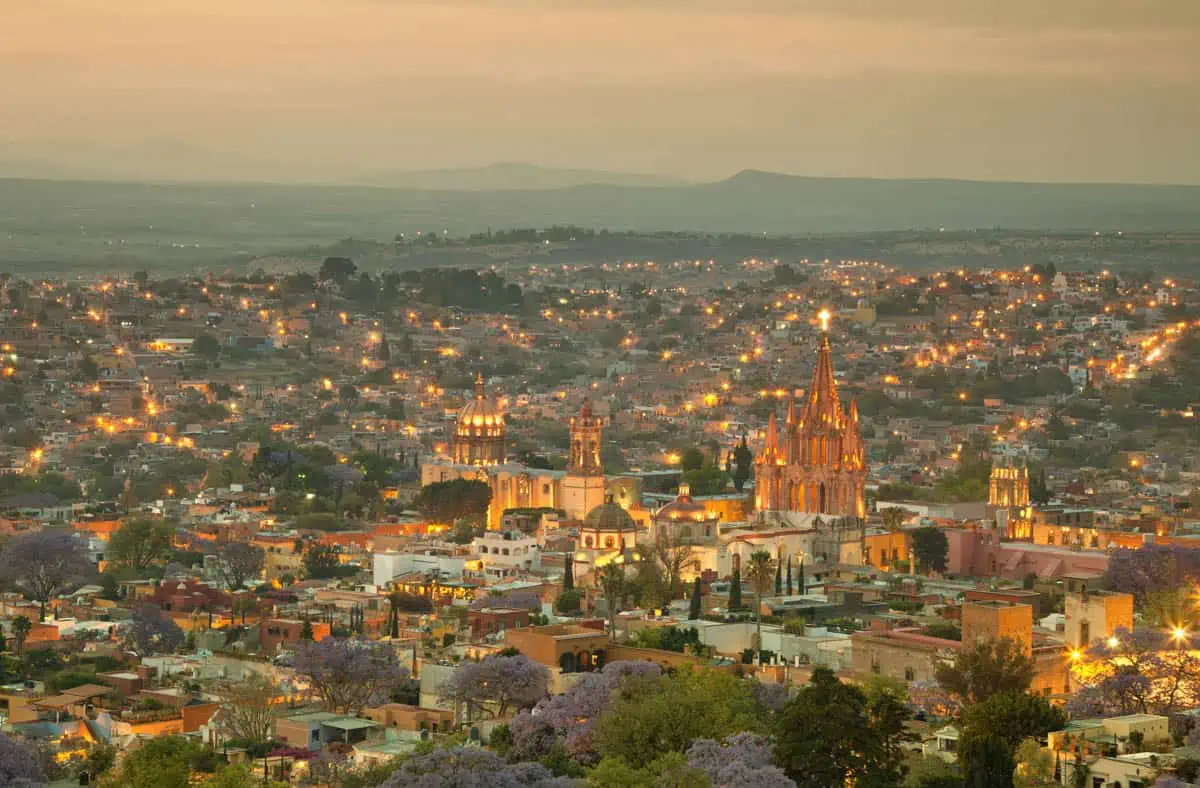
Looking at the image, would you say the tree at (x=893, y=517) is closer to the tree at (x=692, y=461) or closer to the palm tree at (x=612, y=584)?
the palm tree at (x=612, y=584)

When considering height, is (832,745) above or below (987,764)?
above

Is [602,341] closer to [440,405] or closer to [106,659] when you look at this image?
[440,405]

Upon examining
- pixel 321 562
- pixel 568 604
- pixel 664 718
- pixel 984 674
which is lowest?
pixel 321 562

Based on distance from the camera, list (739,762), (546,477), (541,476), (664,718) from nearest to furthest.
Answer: (739,762) → (664,718) → (546,477) → (541,476)

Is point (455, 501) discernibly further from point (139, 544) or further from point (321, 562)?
point (139, 544)

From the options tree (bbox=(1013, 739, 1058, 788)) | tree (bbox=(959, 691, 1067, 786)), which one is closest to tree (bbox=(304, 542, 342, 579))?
tree (bbox=(959, 691, 1067, 786))

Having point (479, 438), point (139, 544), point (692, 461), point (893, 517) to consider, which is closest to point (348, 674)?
point (139, 544)
